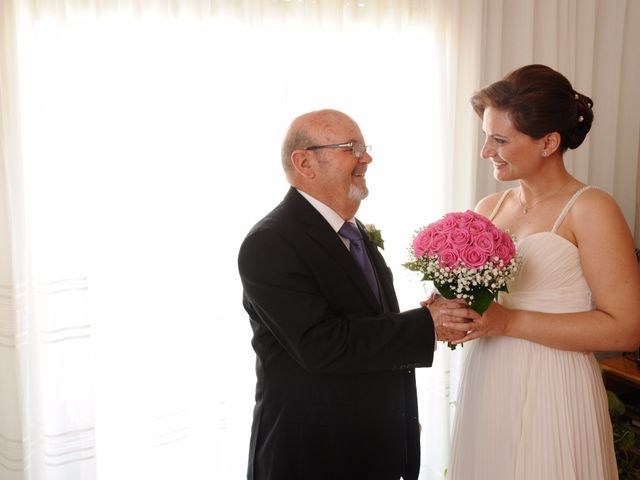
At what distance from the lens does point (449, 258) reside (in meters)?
2.12

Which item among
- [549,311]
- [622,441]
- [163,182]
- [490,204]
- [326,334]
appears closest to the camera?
[326,334]

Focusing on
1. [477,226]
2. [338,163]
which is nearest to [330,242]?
[338,163]

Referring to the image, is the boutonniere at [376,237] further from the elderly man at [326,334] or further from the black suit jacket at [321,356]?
the black suit jacket at [321,356]

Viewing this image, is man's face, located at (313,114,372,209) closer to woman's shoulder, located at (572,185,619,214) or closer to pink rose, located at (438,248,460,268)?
pink rose, located at (438,248,460,268)

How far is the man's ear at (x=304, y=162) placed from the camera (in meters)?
2.33

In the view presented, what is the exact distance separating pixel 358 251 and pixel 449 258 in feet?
1.43

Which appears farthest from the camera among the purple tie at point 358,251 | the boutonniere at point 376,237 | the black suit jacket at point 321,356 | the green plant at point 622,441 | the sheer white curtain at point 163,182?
the green plant at point 622,441

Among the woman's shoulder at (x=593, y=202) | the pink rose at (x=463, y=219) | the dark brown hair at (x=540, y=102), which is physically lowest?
the pink rose at (x=463, y=219)

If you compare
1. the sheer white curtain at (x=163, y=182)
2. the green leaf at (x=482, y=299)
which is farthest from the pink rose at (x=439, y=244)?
the sheer white curtain at (x=163, y=182)

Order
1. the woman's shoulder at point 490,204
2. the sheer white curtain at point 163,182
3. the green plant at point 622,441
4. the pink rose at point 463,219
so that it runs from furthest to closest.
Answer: the green plant at point 622,441 < the sheer white curtain at point 163,182 < the woman's shoulder at point 490,204 < the pink rose at point 463,219

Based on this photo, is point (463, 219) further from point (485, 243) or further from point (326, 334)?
point (326, 334)

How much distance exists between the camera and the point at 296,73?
3.40 metres

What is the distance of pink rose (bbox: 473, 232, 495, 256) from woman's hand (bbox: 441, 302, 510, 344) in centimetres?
26

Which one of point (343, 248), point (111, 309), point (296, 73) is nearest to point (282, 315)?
point (343, 248)
